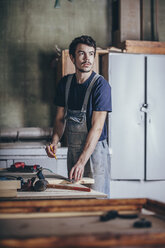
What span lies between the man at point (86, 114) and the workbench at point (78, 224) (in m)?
1.06

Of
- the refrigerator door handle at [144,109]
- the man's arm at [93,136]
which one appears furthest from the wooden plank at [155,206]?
the refrigerator door handle at [144,109]

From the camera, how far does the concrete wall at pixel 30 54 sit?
427cm

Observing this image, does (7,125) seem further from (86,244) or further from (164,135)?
(86,244)

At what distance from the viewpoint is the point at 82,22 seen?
4.44 meters

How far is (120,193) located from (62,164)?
0.83 metres

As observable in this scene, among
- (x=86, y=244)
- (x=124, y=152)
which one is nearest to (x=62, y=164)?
(x=124, y=152)

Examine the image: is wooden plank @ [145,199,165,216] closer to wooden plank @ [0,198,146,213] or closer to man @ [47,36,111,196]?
wooden plank @ [0,198,146,213]

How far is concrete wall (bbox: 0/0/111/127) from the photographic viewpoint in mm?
4270

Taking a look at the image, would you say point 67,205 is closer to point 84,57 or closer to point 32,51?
point 84,57

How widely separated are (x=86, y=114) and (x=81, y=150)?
0.81ft

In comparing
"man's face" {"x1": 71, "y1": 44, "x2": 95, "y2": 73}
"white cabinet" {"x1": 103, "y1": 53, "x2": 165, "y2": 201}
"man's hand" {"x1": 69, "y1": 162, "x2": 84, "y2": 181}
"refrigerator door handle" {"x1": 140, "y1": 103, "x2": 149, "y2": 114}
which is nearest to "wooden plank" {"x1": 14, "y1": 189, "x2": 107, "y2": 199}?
Result: "man's hand" {"x1": 69, "y1": 162, "x2": 84, "y2": 181}

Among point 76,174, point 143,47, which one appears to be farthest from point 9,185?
point 143,47

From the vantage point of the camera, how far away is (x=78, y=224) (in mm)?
914

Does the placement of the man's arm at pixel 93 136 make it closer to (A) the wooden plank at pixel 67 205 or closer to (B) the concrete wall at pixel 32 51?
(A) the wooden plank at pixel 67 205
